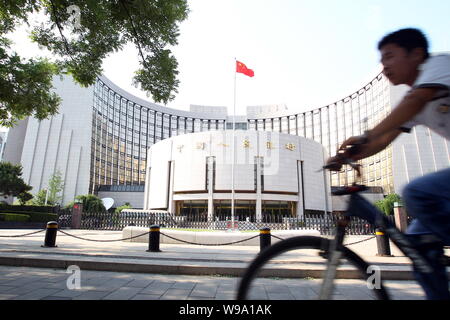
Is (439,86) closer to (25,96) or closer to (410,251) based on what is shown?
(410,251)

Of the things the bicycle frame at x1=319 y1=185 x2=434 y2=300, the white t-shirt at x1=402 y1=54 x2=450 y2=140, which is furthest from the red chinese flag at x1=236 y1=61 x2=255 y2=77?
the bicycle frame at x1=319 y1=185 x2=434 y2=300

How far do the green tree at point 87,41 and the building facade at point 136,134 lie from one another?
43492 mm

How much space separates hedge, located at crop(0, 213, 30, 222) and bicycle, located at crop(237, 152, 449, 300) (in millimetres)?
28355

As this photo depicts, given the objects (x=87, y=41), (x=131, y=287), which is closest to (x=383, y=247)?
(x=131, y=287)

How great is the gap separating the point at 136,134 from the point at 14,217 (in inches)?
2151

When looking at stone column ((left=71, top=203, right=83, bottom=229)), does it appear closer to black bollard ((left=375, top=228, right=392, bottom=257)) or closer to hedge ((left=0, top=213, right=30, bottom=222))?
hedge ((left=0, top=213, right=30, bottom=222))

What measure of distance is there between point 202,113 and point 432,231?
8261cm

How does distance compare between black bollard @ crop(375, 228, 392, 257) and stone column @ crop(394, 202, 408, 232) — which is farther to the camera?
stone column @ crop(394, 202, 408, 232)

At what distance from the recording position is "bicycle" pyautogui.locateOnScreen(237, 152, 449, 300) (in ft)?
5.31

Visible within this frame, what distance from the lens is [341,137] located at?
66.8 m

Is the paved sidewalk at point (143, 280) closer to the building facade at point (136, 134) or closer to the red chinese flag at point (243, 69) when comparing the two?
the red chinese flag at point (243, 69)

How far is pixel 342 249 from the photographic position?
5.52ft
